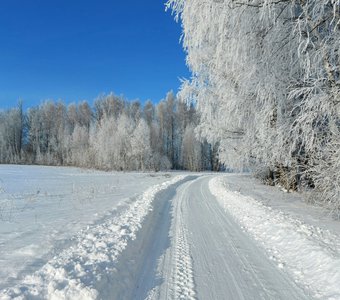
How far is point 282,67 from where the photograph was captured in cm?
816

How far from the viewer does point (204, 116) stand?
43.2 ft

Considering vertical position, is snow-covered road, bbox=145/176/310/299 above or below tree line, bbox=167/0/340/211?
below

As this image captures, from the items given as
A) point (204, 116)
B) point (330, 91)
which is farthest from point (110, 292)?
point (204, 116)

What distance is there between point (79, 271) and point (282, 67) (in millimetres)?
7705

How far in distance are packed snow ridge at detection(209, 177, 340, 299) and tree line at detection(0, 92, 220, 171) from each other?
4148 centimetres

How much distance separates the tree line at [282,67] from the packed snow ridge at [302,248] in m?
1.44

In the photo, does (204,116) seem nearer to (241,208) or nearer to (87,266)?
(241,208)

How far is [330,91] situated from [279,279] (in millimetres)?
4311

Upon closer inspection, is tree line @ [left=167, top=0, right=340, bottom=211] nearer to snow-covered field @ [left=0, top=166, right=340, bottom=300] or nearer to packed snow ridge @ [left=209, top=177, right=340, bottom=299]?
packed snow ridge @ [left=209, top=177, right=340, bottom=299]

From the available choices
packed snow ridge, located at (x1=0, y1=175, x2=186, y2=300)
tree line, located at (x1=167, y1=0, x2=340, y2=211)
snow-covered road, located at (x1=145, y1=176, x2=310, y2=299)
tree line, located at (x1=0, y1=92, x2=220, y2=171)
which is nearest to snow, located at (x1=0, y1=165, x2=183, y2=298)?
packed snow ridge, located at (x1=0, y1=175, x2=186, y2=300)

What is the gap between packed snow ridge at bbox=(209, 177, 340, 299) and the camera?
144 inches

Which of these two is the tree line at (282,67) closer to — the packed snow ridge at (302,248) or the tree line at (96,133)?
the packed snow ridge at (302,248)

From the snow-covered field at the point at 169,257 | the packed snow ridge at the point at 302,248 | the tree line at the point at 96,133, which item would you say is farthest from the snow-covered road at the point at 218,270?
the tree line at the point at 96,133

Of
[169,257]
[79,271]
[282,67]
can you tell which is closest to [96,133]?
[282,67]
